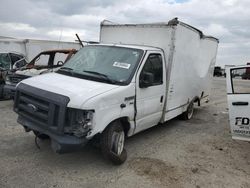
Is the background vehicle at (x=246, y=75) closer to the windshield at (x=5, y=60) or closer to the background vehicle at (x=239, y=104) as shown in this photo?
the background vehicle at (x=239, y=104)

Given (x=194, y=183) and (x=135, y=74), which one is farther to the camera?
(x=135, y=74)

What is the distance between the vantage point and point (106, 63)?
235 inches

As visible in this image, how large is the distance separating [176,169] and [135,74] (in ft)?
6.11

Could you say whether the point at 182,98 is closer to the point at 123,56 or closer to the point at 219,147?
the point at 219,147

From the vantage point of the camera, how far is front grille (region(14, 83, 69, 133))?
4.61 m

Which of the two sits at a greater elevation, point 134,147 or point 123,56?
point 123,56

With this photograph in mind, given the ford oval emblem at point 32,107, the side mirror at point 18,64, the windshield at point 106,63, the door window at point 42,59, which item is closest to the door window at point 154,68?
the windshield at point 106,63

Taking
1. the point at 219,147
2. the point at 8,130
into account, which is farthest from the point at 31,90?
the point at 219,147

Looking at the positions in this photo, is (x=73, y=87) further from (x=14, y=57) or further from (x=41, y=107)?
(x=14, y=57)

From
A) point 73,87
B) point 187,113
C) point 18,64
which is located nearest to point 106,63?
point 73,87

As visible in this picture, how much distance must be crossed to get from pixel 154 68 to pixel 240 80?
1.72m

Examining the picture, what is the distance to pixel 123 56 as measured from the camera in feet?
20.0

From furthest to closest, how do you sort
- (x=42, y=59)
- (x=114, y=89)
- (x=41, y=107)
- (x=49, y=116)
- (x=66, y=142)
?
(x=42, y=59)
(x=114, y=89)
(x=41, y=107)
(x=49, y=116)
(x=66, y=142)

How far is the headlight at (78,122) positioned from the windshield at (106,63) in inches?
39.2
